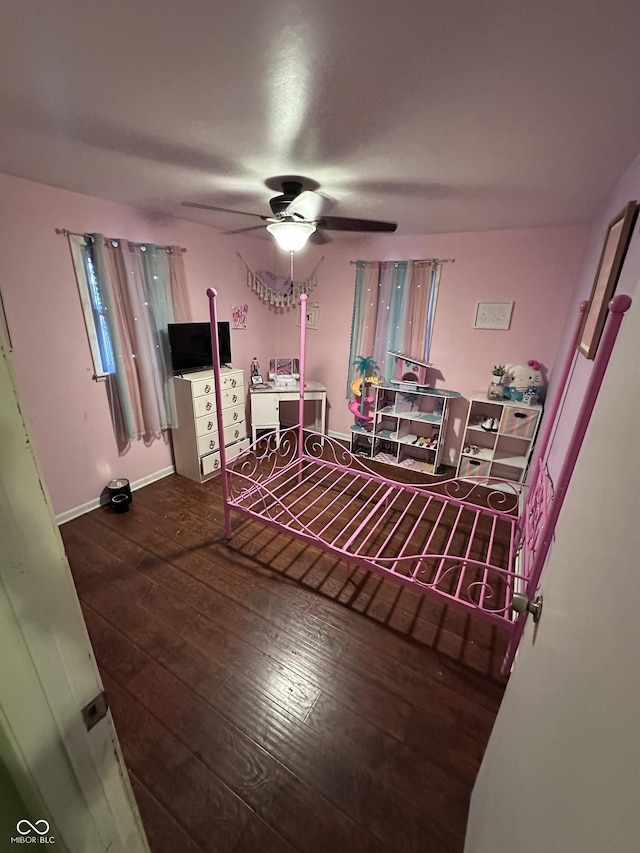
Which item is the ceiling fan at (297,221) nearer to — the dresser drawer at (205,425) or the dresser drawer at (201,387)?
the dresser drawer at (201,387)

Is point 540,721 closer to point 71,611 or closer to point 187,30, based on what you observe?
point 71,611

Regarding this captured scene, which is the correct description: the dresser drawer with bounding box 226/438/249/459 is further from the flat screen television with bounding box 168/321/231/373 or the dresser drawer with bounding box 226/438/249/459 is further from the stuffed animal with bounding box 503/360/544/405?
the stuffed animal with bounding box 503/360/544/405

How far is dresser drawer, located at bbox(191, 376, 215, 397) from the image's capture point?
9.94ft

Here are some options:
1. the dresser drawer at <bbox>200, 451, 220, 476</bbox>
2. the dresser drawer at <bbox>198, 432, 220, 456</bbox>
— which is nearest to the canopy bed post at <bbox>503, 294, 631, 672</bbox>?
the dresser drawer at <bbox>198, 432, 220, 456</bbox>

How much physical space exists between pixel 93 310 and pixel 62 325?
0.24 meters

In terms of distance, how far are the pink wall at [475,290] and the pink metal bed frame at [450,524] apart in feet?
2.97

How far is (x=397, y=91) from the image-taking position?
110cm

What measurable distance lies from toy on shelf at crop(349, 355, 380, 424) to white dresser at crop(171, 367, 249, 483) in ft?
3.95

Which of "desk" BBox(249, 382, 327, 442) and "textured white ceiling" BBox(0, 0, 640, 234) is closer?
"textured white ceiling" BBox(0, 0, 640, 234)

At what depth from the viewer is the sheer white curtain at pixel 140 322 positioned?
258cm

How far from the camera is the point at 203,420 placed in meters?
3.14

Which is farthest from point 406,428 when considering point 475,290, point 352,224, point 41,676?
point 41,676

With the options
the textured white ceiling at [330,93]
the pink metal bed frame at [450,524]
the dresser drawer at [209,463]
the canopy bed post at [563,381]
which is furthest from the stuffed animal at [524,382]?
the dresser drawer at [209,463]

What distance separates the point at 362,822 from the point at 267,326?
3996mm
